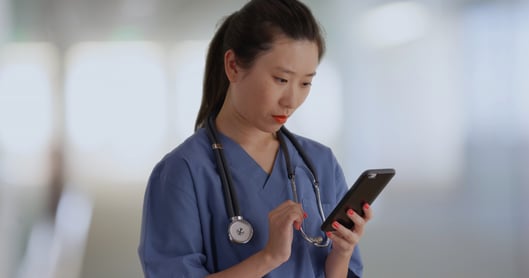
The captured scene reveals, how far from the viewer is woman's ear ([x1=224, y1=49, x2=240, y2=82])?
1.19 metres

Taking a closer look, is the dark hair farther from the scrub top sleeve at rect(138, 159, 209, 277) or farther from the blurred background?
the blurred background

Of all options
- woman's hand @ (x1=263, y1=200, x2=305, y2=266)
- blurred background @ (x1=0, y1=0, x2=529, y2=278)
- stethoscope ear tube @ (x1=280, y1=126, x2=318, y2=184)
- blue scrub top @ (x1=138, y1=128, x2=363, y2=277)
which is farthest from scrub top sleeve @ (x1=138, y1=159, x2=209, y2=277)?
blurred background @ (x1=0, y1=0, x2=529, y2=278)

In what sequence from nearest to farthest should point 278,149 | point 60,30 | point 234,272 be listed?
point 234,272, point 278,149, point 60,30

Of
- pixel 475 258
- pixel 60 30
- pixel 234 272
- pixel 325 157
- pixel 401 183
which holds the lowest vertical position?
pixel 475 258

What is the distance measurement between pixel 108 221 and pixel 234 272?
1.92 m

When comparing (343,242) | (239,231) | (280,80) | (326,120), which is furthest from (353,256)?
(326,120)

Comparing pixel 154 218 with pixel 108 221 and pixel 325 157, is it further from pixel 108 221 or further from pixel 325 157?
pixel 108 221

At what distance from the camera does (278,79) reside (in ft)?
3.75

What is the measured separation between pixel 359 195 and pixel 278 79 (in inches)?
9.1

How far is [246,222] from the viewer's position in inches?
46.4

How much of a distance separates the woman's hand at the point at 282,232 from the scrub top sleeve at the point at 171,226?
0.43 ft

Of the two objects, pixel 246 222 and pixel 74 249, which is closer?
pixel 246 222

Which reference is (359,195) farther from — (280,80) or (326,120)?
(326,120)

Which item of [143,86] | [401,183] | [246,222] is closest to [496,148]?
[401,183]
